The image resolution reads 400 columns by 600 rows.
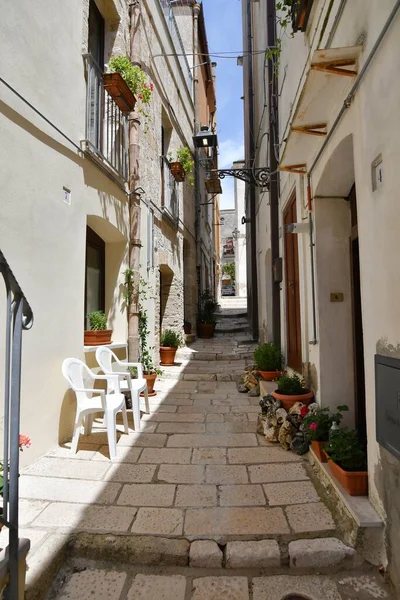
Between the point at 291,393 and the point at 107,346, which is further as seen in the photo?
the point at 107,346

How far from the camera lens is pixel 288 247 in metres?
4.96

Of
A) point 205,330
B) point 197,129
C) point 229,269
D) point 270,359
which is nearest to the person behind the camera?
point 270,359

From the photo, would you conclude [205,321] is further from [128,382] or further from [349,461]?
[349,461]

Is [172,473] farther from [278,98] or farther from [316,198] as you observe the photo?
[278,98]

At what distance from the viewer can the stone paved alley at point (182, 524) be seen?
6.03ft

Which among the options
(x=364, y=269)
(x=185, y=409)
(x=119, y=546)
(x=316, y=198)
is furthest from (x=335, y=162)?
(x=185, y=409)

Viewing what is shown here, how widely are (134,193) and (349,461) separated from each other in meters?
4.45

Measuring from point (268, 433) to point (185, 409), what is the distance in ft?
4.79

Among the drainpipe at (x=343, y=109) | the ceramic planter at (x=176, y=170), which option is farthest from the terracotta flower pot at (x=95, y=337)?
the ceramic planter at (x=176, y=170)

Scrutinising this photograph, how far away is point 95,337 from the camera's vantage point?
444 cm

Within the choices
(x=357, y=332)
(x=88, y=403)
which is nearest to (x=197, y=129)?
(x=357, y=332)

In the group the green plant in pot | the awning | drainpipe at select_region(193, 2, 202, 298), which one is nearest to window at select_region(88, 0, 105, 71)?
the green plant in pot

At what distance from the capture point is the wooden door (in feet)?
14.8

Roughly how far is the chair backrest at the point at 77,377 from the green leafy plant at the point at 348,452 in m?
2.19
